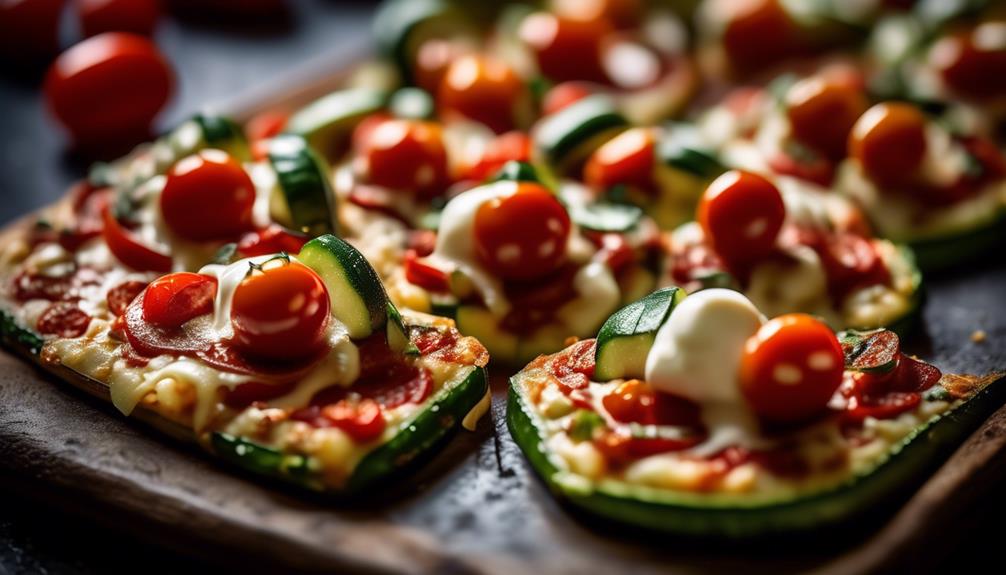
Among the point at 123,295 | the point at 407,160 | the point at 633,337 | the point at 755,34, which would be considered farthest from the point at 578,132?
the point at 123,295

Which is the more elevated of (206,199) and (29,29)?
(29,29)

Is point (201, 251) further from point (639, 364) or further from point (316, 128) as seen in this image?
point (639, 364)

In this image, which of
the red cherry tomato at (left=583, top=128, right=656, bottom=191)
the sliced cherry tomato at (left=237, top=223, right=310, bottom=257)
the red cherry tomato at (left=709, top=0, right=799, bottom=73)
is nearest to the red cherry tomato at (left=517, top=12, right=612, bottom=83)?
the red cherry tomato at (left=709, top=0, right=799, bottom=73)

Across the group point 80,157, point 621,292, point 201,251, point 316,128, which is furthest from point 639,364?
point 80,157

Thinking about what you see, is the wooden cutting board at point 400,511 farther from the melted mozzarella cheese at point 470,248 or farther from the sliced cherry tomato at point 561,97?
the sliced cherry tomato at point 561,97

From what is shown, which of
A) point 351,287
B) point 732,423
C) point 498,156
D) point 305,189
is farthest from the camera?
point 498,156

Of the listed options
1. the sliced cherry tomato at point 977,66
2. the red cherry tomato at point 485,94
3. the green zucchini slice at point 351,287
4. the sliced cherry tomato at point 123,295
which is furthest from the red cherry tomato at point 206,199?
the sliced cherry tomato at point 977,66

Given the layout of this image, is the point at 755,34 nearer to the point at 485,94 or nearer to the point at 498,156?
the point at 485,94
